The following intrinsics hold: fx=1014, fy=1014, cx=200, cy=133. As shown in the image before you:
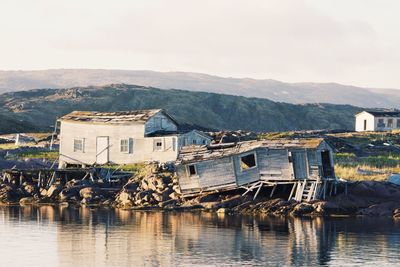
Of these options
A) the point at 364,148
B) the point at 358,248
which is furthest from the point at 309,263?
the point at 364,148

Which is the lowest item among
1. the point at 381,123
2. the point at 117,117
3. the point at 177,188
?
the point at 177,188

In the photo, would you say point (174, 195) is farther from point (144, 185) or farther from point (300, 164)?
point (300, 164)

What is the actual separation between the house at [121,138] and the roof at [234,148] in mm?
9287

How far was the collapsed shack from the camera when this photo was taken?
6406 cm

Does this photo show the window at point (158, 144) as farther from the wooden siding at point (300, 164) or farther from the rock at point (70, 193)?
the wooden siding at point (300, 164)

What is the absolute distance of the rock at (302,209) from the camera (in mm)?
61969

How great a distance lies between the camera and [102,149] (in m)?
80.9

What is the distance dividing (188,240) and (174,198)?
1512 cm

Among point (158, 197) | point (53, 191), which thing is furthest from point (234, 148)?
point (53, 191)

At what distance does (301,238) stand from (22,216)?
1960 cm

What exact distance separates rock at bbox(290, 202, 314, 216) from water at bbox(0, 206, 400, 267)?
162 cm

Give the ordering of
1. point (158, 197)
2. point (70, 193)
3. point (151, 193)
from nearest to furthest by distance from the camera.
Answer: point (158, 197) < point (151, 193) < point (70, 193)

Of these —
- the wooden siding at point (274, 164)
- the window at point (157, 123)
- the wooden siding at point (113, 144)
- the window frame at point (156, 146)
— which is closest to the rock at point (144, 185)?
the wooden siding at point (113, 144)

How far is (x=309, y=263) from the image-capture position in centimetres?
4544
